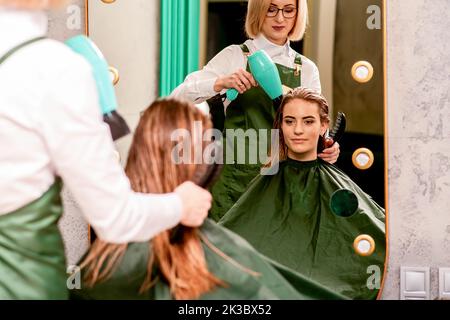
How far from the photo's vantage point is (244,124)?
1.71m

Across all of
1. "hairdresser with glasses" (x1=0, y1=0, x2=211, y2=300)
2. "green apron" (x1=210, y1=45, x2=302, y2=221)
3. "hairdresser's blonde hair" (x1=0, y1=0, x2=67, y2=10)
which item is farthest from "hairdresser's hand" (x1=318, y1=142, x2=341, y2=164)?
"hairdresser's blonde hair" (x1=0, y1=0, x2=67, y2=10)

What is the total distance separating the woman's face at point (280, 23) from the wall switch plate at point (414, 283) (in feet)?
2.44

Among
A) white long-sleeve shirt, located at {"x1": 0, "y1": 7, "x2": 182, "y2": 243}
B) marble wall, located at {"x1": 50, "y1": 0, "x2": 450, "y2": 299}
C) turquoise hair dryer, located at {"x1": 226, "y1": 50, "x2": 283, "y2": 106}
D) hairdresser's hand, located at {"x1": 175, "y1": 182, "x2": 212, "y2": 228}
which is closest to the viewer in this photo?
white long-sleeve shirt, located at {"x1": 0, "y1": 7, "x2": 182, "y2": 243}

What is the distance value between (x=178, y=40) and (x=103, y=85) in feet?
1.00

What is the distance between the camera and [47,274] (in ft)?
4.55

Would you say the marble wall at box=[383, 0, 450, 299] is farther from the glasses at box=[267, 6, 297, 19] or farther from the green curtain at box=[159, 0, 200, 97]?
the green curtain at box=[159, 0, 200, 97]

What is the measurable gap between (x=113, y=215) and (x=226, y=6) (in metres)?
0.68

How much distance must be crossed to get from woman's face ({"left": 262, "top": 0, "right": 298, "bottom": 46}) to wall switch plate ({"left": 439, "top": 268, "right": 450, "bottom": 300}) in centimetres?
79

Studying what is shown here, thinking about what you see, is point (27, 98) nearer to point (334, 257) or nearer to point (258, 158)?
point (258, 158)

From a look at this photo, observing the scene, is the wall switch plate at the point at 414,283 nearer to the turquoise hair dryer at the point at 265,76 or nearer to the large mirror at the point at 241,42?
the large mirror at the point at 241,42

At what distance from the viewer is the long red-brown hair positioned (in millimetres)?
1486

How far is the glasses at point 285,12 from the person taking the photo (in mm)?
1697

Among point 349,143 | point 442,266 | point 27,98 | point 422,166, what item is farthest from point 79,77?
point 442,266

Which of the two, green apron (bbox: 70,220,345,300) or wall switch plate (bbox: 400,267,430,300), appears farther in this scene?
wall switch plate (bbox: 400,267,430,300)
